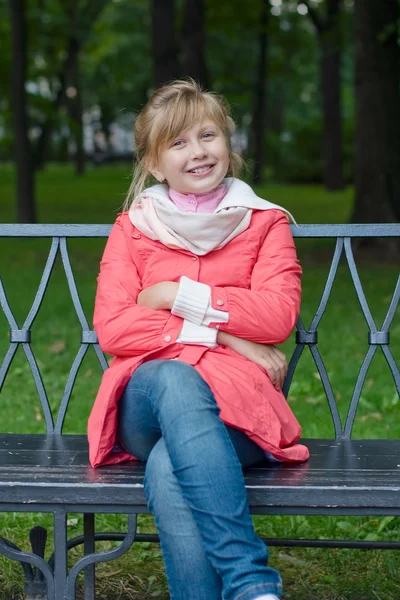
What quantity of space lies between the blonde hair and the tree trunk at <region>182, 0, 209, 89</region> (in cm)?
1321

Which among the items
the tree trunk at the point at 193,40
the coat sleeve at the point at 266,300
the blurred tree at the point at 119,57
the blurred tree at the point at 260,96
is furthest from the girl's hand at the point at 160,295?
the blurred tree at the point at 119,57

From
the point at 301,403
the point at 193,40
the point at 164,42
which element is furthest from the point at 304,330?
the point at 193,40

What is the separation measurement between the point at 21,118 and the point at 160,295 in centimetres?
1224

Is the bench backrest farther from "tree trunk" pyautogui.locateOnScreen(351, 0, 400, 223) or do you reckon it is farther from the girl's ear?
"tree trunk" pyautogui.locateOnScreen(351, 0, 400, 223)

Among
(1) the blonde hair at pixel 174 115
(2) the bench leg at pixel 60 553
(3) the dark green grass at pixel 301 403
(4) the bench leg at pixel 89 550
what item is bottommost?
(3) the dark green grass at pixel 301 403

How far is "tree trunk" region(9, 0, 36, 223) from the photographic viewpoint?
14664 mm

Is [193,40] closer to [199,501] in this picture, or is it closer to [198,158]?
[198,158]

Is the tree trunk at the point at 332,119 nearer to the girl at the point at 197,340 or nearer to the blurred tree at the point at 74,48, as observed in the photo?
the blurred tree at the point at 74,48

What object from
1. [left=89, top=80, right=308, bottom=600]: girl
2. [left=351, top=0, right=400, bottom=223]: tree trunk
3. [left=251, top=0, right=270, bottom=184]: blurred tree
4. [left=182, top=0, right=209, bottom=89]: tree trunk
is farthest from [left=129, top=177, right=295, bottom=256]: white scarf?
[left=251, top=0, right=270, bottom=184]: blurred tree

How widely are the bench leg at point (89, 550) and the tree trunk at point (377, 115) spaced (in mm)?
8681

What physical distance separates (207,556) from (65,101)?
3126cm

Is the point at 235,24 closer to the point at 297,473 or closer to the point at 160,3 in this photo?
the point at 160,3

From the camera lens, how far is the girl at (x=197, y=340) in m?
2.67

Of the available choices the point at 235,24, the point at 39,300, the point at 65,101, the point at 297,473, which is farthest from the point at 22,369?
the point at 65,101
